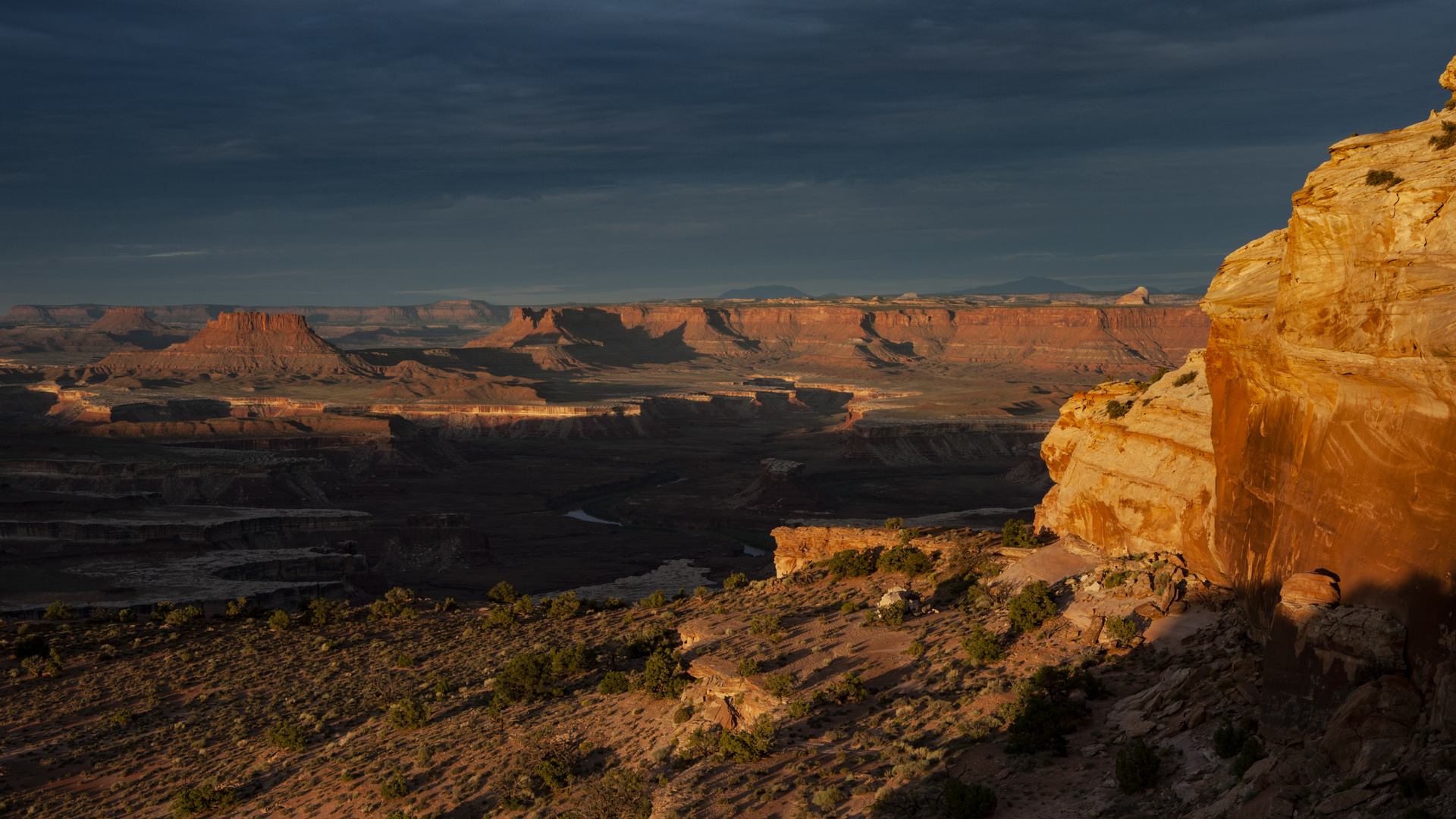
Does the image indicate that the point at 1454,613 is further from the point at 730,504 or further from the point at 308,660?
the point at 730,504

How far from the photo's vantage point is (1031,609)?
29.3 m

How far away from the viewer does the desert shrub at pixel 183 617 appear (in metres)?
48.7

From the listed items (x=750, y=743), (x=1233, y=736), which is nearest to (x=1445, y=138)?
(x=1233, y=736)

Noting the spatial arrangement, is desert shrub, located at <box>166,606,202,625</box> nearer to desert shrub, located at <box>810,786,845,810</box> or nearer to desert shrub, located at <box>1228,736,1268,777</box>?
desert shrub, located at <box>810,786,845,810</box>

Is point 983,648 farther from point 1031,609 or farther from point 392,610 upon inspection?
point 392,610

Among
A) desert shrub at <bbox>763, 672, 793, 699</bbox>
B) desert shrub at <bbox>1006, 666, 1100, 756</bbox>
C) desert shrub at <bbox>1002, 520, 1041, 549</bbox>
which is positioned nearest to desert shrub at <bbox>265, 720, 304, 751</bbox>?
desert shrub at <bbox>763, 672, 793, 699</bbox>

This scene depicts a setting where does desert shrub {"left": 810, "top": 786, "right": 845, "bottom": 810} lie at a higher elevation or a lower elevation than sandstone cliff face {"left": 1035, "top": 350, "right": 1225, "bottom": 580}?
lower

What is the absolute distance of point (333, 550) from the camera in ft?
325

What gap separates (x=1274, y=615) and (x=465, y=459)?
17793 centimetres

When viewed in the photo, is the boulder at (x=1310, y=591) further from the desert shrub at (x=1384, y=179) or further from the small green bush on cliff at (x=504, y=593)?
the small green bush on cliff at (x=504, y=593)

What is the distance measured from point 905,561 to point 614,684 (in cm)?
1225

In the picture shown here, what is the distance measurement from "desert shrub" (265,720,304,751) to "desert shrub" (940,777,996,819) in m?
22.0

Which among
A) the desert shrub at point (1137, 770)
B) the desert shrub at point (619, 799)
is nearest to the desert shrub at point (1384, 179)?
the desert shrub at point (1137, 770)

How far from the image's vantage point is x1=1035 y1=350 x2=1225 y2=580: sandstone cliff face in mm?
28422
